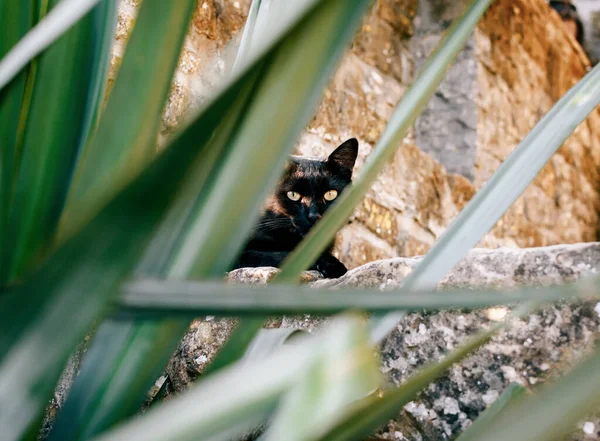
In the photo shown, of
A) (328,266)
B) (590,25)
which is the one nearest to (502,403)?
(328,266)

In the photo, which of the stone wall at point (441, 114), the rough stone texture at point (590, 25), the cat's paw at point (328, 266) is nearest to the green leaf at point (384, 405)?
the cat's paw at point (328, 266)

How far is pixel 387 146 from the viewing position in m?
0.45

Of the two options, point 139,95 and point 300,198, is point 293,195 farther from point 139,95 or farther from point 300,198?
point 139,95

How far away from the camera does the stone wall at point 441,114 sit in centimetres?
235

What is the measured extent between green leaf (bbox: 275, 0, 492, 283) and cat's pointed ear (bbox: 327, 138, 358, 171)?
149 centimetres

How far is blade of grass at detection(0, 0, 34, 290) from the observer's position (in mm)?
382

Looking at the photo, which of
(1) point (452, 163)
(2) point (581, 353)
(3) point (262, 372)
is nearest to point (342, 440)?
(3) point (262, 372)

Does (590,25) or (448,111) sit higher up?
(590,25)

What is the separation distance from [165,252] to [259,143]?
0.07m

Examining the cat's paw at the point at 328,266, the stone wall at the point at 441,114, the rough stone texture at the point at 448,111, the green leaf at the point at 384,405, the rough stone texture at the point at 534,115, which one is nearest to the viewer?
the green leaf at the point at 384,405

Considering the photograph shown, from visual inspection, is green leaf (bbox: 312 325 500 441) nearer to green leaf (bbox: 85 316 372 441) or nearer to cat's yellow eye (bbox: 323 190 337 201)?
green leaf (bbox: 85 316 372 441)

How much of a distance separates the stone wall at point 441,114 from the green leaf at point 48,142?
1.36 m

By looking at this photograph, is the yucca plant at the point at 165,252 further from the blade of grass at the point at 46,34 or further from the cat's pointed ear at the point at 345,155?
the cat's pointed ear at the point at 345,155

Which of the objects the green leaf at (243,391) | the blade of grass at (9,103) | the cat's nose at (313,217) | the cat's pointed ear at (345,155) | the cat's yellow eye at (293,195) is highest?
the green leaf at (243,391)
